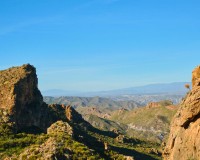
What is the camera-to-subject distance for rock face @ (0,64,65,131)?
313 feet

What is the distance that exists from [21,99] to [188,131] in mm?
70617

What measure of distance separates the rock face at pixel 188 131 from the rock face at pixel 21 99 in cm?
5758

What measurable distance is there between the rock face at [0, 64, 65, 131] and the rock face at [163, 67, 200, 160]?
189 ft

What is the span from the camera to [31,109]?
106562 mm

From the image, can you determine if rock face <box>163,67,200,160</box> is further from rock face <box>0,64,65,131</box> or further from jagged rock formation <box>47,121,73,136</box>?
rock face <box>0,64,65,131</box>

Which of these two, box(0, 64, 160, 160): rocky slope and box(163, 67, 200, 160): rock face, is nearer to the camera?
box(163, 67, 200, 160): rock face

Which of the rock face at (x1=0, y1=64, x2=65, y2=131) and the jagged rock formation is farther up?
the rock face at (x1=0, y1=64, x2=65, y2=131)

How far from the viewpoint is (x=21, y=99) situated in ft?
328

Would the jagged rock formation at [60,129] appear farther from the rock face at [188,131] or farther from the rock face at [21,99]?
the rock face at [188,131]

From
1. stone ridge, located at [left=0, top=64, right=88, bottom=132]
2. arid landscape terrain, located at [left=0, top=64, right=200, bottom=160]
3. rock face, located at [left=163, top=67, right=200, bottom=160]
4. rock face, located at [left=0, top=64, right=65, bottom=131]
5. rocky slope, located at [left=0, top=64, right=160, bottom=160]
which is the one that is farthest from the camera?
rock face, located at [left=0, top=64, right=65, bottom=131]

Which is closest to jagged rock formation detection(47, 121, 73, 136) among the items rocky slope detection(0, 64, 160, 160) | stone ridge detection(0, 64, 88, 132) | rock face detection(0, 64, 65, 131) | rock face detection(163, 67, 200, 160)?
rocky slope detection(0, 64, 160, 160)

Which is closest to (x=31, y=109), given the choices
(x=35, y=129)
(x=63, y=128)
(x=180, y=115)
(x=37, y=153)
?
(x=35, y=129)

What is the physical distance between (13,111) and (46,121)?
25.5 metres

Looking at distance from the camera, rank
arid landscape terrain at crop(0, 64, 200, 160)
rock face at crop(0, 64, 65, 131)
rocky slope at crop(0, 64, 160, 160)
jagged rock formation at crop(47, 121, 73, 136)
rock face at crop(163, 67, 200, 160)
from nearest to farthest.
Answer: rock face at crop(163, 67, 200, 160) → arid landscape terrain at crop(0, 64, 200, 160) → rocky slope at crop(0, 64, 160, 160) → jagged rock formation at crop(47, 121, 73, 136) → rock face at crop(0, 64, 65, 131)
